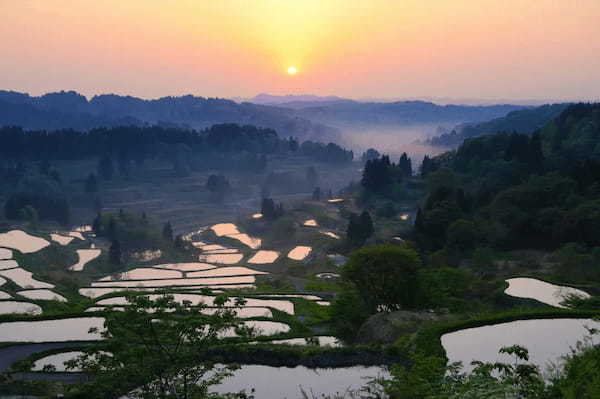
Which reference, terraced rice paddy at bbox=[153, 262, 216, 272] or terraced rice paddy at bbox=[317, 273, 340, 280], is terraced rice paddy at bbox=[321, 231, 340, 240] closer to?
terraced rice paddy at bbox=[153, 262, 216, 272]

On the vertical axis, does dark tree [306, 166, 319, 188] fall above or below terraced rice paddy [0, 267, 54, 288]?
below

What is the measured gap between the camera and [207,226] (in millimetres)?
102250

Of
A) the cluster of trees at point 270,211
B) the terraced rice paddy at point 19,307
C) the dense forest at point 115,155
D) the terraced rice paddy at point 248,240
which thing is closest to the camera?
the terraced rice paddy at point 19,307

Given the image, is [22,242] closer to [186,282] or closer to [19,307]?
[186,282]

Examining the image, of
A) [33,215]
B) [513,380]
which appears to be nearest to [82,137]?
[33,215]

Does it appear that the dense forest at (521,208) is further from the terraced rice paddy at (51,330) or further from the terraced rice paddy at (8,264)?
the terraced rice paddy at (8,264)

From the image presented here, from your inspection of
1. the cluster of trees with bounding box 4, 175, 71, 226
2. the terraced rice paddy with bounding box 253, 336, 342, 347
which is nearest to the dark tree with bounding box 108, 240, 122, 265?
the cluster of trees with bounding box 4, 175, 71, 226

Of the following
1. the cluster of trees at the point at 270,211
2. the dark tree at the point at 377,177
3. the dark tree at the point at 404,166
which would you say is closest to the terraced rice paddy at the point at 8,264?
the cluster of trees at the point at 270,211

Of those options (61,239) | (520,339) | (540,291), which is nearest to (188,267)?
(61,239)

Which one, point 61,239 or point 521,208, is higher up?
point 521,208

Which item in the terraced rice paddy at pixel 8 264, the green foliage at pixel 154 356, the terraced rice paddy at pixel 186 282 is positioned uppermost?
the green foliage at pixel 154 356

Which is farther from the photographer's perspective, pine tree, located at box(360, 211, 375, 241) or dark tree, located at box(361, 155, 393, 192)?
dark tree, located at box(361, 155, 393, 192)

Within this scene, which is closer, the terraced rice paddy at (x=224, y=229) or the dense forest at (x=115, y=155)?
the terraced rice paddy at (x=224, y=229)

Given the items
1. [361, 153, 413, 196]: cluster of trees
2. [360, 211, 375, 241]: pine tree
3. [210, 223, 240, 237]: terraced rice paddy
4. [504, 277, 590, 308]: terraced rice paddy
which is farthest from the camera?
[210, 223, 240, 237]: terraced rice paddy
